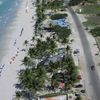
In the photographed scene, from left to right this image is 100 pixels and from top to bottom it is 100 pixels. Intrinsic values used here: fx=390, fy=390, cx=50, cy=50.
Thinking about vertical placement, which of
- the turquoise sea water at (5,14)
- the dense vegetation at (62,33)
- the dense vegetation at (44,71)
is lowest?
Result: the turquoise sea water at (5,14)

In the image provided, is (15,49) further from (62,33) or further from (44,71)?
(44,71)

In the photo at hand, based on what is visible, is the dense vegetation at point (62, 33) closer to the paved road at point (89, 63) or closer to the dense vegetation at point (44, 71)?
the dense vegetation at point (44, 71)

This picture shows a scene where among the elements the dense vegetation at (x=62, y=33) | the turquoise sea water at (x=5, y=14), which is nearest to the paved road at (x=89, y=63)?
the dense vegetation at (x=62, y=33)

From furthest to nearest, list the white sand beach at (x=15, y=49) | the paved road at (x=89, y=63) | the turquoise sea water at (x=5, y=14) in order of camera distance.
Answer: the turquoise sea water at (x=5, y=14) → the white sand beach at (x=15, y=49) → the paved road at (x=89, y=63)

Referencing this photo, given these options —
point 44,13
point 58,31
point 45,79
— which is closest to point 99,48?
point 58,31

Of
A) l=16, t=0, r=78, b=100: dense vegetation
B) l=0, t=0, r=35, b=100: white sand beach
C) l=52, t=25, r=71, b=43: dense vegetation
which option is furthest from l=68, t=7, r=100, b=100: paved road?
l=0, t=0, r=35, b=100: white sand beach

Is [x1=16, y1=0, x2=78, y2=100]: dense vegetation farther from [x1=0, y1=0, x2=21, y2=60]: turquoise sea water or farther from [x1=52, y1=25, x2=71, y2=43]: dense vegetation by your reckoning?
[x1=0, y1=0, x2=21, y2=60]: turquoise sea water
